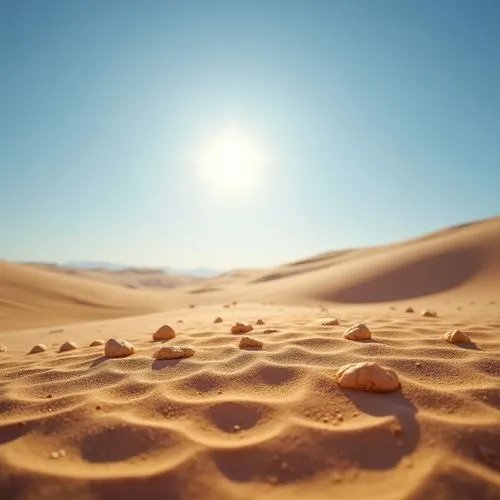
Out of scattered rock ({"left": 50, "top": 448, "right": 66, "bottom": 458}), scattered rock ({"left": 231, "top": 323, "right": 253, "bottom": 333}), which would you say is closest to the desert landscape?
scattered rock ({"left": 50, "top": 448, "right": 66, "bottom": 458})

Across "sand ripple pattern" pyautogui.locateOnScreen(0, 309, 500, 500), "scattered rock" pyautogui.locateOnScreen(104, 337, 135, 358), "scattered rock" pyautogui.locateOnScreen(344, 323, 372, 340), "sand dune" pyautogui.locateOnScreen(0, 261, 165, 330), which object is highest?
"sand dune" pyautogui.locateOnScreen(0, 261, 165, 330)

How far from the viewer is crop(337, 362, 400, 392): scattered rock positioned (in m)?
1.62

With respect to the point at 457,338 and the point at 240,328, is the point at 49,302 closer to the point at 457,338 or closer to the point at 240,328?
the point at 240,328

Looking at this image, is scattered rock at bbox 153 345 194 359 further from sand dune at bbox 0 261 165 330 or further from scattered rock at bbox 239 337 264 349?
sand dune at bbox 0 261 165 330

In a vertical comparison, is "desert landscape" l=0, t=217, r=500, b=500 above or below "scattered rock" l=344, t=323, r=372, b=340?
below

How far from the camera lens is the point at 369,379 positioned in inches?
64.4

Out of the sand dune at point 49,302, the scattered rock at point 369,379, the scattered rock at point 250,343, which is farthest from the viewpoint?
the sand dune at point 49,302

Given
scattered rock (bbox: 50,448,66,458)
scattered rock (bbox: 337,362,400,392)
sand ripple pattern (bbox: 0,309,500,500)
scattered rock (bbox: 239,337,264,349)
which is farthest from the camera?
scattered rock (bbox: 239,337,264,349)

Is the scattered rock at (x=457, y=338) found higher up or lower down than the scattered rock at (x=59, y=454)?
higher up

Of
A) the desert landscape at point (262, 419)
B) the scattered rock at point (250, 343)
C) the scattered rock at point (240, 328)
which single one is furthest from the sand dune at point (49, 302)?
the scattered rock at point (250, 343)

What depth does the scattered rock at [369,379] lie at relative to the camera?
5.32 feet

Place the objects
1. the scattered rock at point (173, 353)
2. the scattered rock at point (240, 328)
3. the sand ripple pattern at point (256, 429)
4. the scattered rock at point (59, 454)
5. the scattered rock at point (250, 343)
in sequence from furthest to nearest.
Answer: the scattered rock at point (240, 328), the scattered rock at point (250, 343), the scattered rock at point (173, 353), the scattered rock at point (59, 454), the sand ripple pattern at point (256, 429)

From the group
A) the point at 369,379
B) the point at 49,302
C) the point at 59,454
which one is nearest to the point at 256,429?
the point at 369,379

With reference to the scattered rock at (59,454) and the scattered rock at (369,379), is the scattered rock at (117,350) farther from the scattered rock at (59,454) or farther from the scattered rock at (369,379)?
the scattered rock at (369,379)
